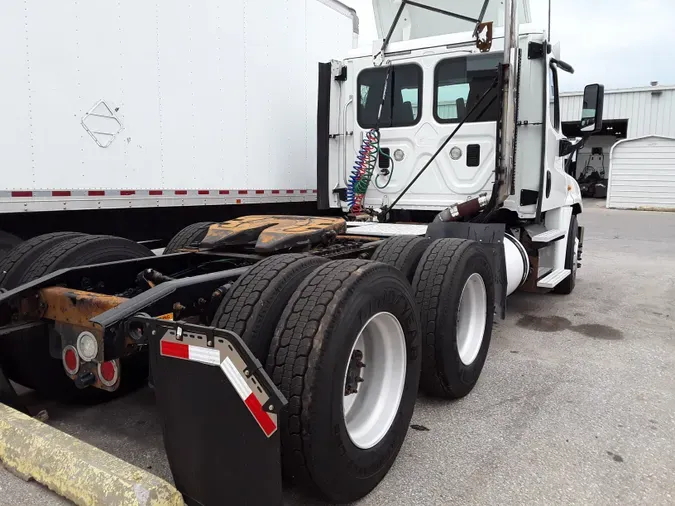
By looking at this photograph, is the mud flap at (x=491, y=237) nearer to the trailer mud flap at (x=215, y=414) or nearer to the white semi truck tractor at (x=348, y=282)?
the white semi truck tractor at (x=348, y=282)

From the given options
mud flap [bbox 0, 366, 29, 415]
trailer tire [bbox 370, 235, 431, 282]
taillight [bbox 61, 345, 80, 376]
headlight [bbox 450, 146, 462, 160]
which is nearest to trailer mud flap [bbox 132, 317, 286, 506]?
taillight [bbox 61, 345, 80, 376]

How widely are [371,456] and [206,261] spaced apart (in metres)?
2.02

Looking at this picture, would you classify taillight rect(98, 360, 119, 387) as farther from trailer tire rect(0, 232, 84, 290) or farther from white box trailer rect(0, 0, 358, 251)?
white box trailer rect(0, 0, 358, 251)

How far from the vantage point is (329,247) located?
4.10 m

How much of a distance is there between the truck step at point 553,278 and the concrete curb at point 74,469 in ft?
15.8

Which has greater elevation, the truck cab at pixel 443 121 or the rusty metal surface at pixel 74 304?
the truck cab at pixel 443 121

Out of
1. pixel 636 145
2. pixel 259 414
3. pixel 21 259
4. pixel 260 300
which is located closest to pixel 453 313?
pixel 260 300

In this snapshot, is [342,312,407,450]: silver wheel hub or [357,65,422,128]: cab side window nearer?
[342,312,407,450]: silver wheel hub

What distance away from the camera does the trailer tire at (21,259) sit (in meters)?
3.40

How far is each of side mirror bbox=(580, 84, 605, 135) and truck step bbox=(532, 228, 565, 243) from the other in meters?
1.19

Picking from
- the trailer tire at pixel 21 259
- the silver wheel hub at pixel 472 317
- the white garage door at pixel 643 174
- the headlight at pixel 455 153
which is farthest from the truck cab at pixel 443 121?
the white garage door at pixel 643 174

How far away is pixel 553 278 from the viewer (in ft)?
20.4

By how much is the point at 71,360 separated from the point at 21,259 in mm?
1256

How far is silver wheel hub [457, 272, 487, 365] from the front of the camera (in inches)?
156
